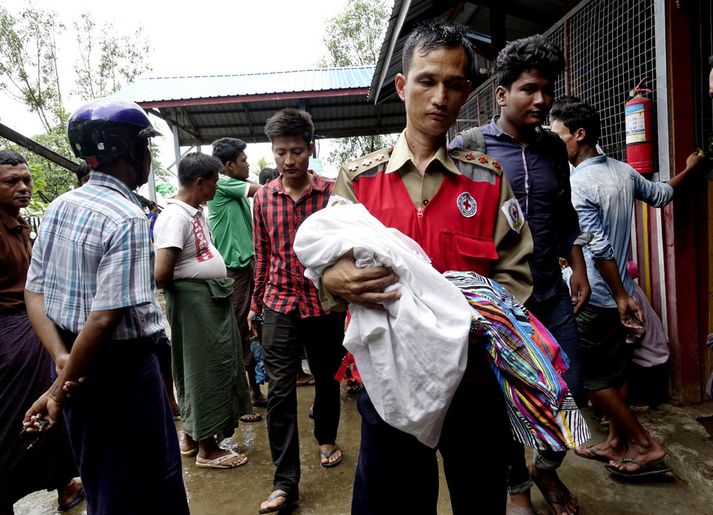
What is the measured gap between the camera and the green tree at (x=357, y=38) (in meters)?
21.7

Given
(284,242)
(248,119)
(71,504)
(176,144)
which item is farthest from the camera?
(248,119)

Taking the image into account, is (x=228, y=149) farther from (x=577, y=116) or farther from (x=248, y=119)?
(x=248, y=119)

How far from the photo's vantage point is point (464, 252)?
1513 mm

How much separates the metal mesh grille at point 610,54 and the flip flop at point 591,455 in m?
2.25

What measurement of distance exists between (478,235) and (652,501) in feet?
6.50

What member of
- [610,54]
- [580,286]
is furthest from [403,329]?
[610,54]

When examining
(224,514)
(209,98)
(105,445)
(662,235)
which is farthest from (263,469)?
(209,98)

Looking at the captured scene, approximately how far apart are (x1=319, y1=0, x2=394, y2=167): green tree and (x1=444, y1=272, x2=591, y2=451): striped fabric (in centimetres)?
2050

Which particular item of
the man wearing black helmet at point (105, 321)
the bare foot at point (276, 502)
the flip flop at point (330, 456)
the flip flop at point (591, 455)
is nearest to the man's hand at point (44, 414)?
the man wearing black helmet at point (105, 321)

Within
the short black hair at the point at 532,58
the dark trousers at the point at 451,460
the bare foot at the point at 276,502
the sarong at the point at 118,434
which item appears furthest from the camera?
the bare foot at the point at 276,502

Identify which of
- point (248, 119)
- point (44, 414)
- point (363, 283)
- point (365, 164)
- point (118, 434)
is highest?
point (248, 119)

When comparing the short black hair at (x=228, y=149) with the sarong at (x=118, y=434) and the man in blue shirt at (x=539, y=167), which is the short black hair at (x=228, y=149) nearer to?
the man in blue shirt at (x=539, y=167)

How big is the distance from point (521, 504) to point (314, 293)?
152 cm

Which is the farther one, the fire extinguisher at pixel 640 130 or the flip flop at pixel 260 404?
the flip flop at pixel 260 404
